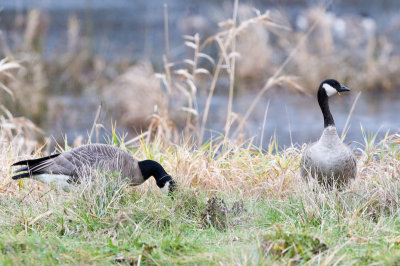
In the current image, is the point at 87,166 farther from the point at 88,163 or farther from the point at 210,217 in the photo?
the point at 210,217

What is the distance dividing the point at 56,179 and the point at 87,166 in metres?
0.28

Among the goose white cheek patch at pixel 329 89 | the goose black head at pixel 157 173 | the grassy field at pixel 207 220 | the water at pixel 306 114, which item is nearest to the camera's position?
the grassy field at pixel 207 220

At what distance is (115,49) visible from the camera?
16.4m

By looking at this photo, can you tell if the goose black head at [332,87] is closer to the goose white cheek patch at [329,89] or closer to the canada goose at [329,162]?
the goose white cheek patch at [329,89]

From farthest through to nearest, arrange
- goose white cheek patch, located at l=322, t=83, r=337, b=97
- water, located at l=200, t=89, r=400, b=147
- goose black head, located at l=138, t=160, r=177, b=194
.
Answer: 1. water, located at l=200, t=89, r=400, b=147
2. goose white cheek patch, located at l=322, t=83, r=337, b=97
3. goose black head, located at l=138, t=160, r=177, b=194

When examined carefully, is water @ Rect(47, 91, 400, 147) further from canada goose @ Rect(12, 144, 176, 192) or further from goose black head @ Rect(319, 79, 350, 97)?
canada goose @ Rect(12, 144, 176, 192)

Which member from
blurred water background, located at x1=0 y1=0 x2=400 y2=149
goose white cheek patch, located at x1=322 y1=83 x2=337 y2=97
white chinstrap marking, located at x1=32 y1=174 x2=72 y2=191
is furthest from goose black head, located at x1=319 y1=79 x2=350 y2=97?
blurred water background, located at x1=0 y1=0 x2=400 y2=149

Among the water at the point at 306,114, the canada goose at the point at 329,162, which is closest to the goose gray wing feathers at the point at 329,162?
the canada goose at the point at 329,162

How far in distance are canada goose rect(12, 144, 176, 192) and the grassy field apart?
13cm

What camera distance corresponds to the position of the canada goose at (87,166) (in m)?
5.06

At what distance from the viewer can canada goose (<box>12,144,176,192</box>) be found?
506cm

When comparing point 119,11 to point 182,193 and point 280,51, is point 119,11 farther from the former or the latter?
point 182,193

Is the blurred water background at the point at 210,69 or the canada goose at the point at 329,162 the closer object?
the canada goose at the point at 329,162

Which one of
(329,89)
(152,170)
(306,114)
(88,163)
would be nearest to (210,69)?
(306,114)
